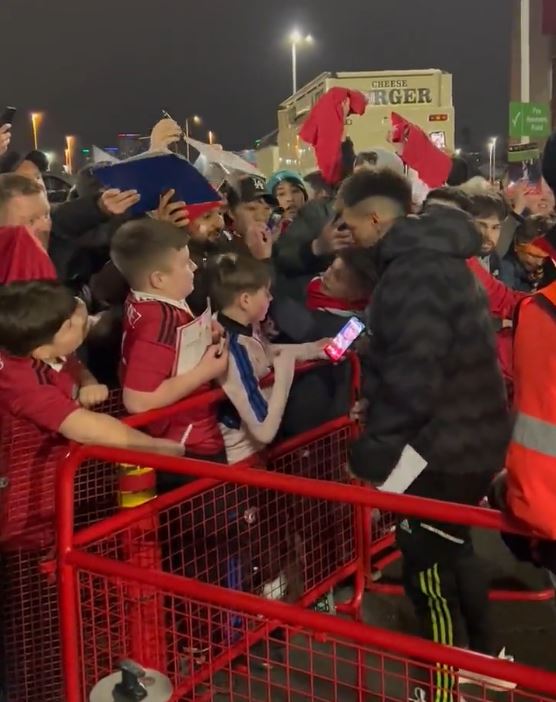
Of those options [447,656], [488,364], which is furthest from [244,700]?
[447,656]

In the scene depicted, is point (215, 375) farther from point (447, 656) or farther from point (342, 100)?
point (342, 100)

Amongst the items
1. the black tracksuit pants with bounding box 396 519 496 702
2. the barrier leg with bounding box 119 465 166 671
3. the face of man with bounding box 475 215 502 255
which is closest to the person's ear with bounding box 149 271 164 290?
the barrier leg with bounding box 119 465 166 671

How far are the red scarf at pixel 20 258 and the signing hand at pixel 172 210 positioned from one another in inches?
Answer: 27.5

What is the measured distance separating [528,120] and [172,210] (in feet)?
33.3

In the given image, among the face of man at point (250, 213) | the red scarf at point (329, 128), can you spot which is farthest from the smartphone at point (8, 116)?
the red scarf at point (329, 128)

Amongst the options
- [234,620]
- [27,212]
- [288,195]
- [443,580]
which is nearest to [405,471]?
[443,580]

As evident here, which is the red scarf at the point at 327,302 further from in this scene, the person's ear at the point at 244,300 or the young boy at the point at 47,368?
the young boy at the point at 47,368

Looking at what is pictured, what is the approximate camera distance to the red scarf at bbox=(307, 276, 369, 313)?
4473 millimetres

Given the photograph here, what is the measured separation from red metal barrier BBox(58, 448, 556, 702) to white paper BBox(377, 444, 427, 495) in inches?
20.4

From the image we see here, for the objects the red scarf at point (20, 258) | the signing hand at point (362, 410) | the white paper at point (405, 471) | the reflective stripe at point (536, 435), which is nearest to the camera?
the reflective stripe at point (536, 435)

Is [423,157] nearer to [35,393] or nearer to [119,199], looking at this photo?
[119,199]

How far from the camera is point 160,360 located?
342 cm

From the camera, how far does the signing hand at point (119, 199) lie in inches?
171

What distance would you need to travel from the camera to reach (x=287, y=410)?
4.54 m
